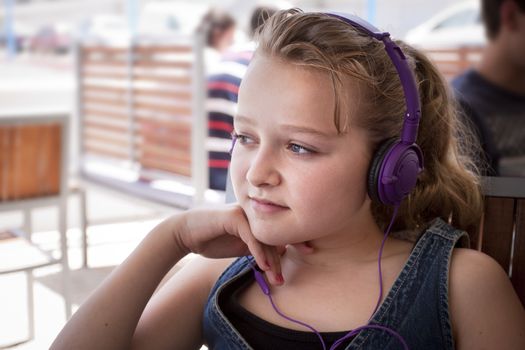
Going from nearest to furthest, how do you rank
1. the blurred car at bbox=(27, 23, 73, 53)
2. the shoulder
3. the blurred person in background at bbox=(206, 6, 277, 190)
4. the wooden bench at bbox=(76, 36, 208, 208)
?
1. the shoulder
2. the blurred person in background at bbox=(206, 6, 277, 190)
3. the wooden bench at bbox=(76, 36, 208, 208)
4. the blurred car at bbox=(27, 23, 73, 53)

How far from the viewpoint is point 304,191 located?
744 mm

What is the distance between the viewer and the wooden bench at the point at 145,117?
3.21 metres

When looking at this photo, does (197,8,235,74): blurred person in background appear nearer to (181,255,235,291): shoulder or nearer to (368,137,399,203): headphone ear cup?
(181,255,235,291): shoulder

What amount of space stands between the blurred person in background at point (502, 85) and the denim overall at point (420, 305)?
2.75ft

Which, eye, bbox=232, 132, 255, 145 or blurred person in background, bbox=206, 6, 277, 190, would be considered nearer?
eye, bbox=232, 132, 255, 145

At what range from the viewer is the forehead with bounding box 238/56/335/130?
2.45ft

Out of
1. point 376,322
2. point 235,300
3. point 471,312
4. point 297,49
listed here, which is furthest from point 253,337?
point 297,49

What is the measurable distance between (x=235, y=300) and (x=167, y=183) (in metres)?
2.51

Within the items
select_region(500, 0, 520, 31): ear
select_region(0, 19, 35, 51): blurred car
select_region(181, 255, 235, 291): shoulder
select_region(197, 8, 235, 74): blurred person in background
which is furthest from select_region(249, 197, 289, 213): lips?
select_region(0, 19, 35, 51): blurred car

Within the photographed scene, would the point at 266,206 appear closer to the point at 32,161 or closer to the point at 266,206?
the point at 266,206

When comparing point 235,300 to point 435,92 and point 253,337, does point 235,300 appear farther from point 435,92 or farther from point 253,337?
point 435,92

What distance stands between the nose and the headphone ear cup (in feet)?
0.39

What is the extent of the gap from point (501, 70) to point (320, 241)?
112 centimetres

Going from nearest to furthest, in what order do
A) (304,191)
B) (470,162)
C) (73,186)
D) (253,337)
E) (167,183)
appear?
(304,191), (253,337), (470,162), (73,186), (167,183)
